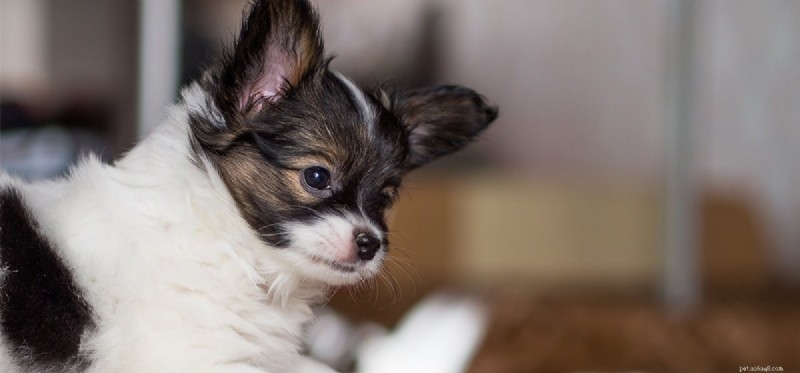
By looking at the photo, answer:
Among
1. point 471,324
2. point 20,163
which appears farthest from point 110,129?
point 471,324

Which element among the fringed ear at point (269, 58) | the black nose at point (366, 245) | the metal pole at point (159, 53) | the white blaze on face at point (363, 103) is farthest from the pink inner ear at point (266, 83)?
the metal pole at point (159, 53)

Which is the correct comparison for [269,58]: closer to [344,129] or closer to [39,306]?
[344,129]

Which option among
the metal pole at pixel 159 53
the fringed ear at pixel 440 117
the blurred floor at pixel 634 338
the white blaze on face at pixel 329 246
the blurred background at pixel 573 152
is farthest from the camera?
the blurred background at pixel 573 152

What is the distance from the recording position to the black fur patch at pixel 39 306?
4.02 feet

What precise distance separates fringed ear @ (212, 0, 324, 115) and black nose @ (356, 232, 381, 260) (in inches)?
10.3

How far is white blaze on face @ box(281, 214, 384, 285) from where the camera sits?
53.1 inches

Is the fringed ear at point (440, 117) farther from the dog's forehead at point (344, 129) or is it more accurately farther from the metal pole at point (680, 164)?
the metal pole at point (680, 164)

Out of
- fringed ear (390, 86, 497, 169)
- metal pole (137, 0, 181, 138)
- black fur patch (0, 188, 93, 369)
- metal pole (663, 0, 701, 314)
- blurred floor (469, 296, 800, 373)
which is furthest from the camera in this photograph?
metal pole (663, 0, 701, 314)

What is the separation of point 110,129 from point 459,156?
1.77 m

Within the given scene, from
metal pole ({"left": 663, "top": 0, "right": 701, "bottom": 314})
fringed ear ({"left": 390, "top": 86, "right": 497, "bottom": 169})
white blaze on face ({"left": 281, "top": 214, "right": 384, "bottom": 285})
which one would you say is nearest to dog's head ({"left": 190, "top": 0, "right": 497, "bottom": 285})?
white blaze on face ({"left": 281, "top": 214, "right": 384, "bottom": 285})

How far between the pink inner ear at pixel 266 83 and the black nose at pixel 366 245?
260 millimetres

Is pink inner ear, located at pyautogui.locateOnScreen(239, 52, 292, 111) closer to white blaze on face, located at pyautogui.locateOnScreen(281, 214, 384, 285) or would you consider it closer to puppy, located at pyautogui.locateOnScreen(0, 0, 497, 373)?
puppy, located at pyautogui.locateOnScreen(0, 0, 497, 373)

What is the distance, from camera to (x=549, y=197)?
4.60m

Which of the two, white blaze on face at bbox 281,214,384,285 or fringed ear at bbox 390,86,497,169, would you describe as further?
fringed ear at bbox 390,86,497,169
